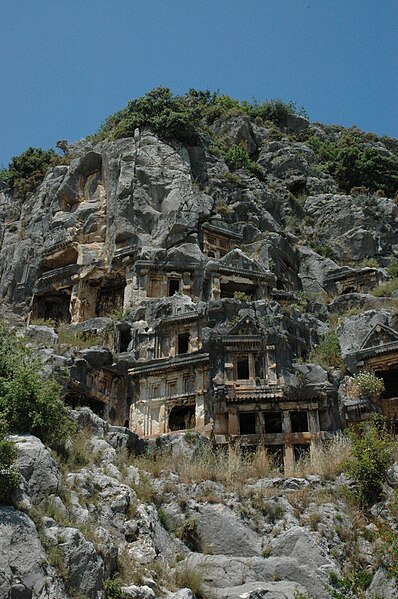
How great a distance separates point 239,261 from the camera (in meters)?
40.7

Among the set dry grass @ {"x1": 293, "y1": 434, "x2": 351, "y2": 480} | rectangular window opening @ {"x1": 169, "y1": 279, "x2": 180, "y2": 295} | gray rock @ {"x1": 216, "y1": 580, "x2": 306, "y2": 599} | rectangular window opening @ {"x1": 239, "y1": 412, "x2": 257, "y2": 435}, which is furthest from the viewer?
rectangular window opening @ {"x1": 169, "y1": 279, "x2": 180, "y2": 295}

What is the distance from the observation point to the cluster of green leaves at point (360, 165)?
Answer: 54.3 metres

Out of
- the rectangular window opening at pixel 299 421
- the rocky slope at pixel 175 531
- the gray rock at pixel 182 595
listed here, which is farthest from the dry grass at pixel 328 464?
the rectangular window opening at pixel 299 421

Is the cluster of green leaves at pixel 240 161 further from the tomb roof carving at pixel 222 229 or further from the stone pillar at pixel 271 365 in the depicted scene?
the stone pillar at pixel 271 365

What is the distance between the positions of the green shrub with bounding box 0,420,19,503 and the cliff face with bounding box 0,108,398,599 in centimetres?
41

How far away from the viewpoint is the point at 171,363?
32375mm

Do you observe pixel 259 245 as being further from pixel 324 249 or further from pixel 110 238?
pixel 110 238

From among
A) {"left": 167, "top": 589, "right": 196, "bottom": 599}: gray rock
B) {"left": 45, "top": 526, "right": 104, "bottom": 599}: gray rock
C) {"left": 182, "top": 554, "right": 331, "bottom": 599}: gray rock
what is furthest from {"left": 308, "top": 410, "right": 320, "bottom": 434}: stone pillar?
{"left": 45, "top": 526, "right": 104, "bottom": 599}: gray rock

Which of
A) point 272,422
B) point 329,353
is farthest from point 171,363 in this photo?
point 329,353

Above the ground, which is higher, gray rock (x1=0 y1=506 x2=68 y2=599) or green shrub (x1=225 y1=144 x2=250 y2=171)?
green shrub (x1=225 y1=144 x2=250 y2=171)

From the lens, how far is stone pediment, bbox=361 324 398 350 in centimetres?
2822

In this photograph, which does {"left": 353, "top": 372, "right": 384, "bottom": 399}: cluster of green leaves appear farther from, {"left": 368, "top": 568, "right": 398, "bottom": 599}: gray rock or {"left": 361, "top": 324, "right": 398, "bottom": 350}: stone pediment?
{"left": 368, "top": 568, "right": 398, "bottom": 599}: gray rock

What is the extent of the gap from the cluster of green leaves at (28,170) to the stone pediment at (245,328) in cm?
2730

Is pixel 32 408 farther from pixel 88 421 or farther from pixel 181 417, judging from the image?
pixel 181 417
